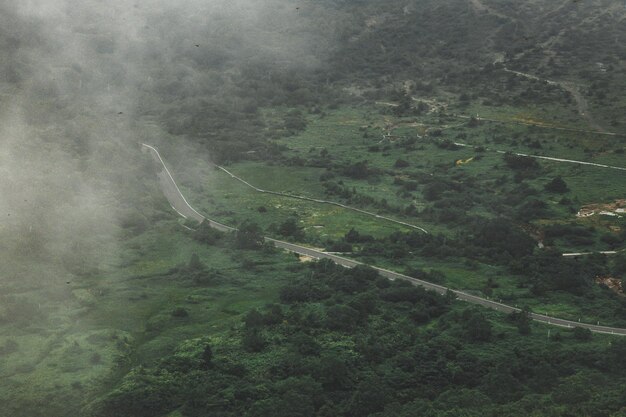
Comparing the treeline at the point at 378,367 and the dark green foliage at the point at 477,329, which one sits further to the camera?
the dark green foliage at the point at 477,329

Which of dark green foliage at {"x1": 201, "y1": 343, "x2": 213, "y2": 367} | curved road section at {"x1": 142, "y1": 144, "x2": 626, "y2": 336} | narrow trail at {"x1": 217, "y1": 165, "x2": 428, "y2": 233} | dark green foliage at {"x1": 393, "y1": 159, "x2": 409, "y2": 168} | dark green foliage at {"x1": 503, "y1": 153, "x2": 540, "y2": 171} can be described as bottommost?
dark green foliage at {"x1": 201, "y1": 343, "x2": 213, "y2": 367}

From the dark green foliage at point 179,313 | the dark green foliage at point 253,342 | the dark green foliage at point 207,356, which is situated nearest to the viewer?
the dark green foliage at point 207,356

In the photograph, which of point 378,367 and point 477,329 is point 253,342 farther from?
point 477,329

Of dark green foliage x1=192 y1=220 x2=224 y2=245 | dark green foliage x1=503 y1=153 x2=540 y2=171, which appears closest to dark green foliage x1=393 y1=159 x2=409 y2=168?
dark green foliage x1=503 y1=153 x2=540 y2=171

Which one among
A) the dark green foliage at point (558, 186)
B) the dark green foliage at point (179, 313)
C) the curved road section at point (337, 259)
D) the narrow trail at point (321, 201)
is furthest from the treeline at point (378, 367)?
the dark green foliage at point (558, 186)

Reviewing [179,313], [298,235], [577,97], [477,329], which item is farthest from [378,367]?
[577,97]

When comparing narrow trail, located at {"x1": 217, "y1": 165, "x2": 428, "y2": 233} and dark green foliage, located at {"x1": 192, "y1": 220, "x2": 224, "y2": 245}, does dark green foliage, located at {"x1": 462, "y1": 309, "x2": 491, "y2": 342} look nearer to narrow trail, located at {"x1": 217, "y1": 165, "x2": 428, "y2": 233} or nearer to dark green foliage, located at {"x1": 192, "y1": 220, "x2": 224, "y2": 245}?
narrow trail, located at {"x1": 217, "y1": 165, "x2": 428, "y2": 233}

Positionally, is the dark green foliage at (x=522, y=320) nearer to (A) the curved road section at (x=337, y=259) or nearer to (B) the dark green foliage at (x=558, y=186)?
(A) the curved road section at (x=337, y=259)

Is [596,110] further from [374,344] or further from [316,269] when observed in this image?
[374,344]
